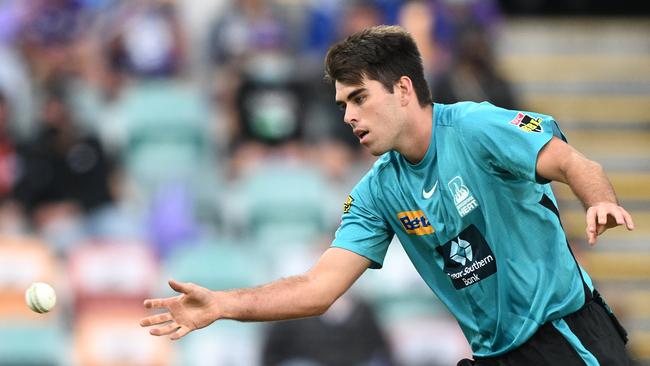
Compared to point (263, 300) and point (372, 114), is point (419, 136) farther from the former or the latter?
point (263, 300)

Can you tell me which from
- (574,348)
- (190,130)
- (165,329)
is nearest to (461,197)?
(574,348)

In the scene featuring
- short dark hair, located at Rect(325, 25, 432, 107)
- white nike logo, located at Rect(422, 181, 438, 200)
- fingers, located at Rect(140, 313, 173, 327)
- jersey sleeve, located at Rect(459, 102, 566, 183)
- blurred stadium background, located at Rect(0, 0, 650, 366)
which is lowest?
blurred stadium background, located at Rect(0, 0, 650, 366)

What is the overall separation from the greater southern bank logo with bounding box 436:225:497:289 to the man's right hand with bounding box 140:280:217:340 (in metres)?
1.06

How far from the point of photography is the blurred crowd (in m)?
10.6

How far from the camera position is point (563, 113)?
536 inches

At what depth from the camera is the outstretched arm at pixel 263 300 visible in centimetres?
493

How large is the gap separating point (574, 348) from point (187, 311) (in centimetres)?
162

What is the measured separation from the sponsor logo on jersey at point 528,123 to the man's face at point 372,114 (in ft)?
1.72

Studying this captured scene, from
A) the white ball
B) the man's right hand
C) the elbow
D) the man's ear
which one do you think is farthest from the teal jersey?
the white ball

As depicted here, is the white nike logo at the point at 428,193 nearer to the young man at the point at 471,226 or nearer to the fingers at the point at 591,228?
the young man at the point at 471,226

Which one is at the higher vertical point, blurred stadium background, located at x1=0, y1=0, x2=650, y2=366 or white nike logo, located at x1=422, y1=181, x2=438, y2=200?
white nike logo, located at x1=422, y1=181, x2=438, y2=200

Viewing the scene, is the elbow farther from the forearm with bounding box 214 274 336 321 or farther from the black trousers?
the black trousers

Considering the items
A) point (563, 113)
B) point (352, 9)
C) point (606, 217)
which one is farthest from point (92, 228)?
point (606, 217)

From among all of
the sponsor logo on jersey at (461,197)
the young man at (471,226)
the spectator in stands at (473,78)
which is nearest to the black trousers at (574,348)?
the young man at (471,226)
